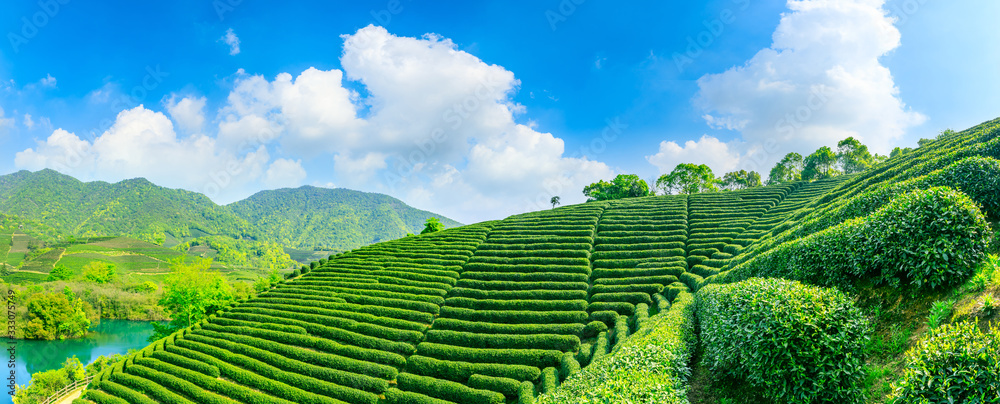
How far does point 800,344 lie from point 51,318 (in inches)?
3513

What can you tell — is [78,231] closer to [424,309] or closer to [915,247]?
[424,309]

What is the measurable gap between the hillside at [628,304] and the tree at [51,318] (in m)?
43.8

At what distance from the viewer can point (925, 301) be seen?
27.9 ft

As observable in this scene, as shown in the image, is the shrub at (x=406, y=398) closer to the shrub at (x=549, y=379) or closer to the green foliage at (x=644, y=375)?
the shrub at (x=549, y=379)

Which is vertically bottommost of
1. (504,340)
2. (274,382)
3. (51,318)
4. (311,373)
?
(51,318)

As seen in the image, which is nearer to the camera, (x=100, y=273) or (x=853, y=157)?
(x=853, y=157)

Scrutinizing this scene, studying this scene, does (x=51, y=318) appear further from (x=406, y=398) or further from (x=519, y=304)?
(x=519, y=304)

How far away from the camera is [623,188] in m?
72.8

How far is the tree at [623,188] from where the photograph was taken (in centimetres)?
7238

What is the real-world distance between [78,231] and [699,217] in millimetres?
241876

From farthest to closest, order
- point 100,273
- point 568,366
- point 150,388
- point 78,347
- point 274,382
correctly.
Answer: point 100,273 < point 78,347 < point 150,388 < point 274,382 < point 568,366

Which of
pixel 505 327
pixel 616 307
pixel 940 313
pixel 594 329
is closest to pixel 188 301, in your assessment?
pixel 505 327

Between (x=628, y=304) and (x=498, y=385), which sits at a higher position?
(x=628, y=304)

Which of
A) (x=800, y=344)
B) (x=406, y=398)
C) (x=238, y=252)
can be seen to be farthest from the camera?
(x=238, y=252)
